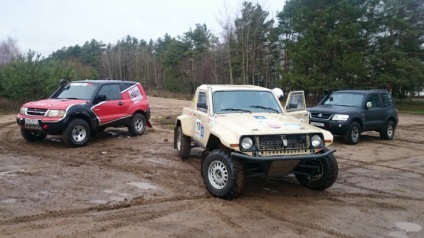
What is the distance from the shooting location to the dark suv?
12109 mm

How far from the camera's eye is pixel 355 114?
1221 centimetres

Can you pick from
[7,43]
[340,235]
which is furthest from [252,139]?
[7,43]

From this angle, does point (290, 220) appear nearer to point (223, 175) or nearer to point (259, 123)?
point (223, 175)

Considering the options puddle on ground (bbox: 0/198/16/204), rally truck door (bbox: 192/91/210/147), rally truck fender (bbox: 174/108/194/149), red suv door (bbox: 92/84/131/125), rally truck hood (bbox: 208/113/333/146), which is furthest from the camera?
red suv door (bbox: 92/84/131/125)

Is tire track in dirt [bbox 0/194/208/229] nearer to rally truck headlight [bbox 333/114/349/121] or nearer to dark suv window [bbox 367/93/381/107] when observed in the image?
rally truck headlight [bbox 333/114/349/121]

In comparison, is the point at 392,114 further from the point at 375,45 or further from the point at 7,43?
the point at 7,43

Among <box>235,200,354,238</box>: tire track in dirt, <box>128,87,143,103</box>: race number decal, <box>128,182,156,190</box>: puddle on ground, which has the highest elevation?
<box>128,87,143,103</box>: race number decal

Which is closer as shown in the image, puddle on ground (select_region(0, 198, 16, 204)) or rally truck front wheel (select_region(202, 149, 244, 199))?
puddle on ground (select_region(0, 198, 16, 204))

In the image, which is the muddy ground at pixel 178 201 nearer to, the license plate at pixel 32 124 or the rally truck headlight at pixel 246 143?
the license plate at pixel 32 124

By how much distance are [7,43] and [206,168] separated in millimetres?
116786

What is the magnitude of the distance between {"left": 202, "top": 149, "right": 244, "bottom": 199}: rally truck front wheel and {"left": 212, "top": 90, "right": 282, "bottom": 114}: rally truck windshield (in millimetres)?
1214

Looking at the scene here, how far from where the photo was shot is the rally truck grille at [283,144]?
5848 millimetres

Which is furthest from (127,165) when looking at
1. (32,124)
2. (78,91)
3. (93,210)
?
Result: (78,91)

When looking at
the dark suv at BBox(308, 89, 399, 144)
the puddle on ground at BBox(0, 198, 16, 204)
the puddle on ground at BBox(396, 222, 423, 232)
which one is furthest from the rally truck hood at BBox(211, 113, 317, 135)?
the dark suv at BBox(308, 89, 399, 144)
